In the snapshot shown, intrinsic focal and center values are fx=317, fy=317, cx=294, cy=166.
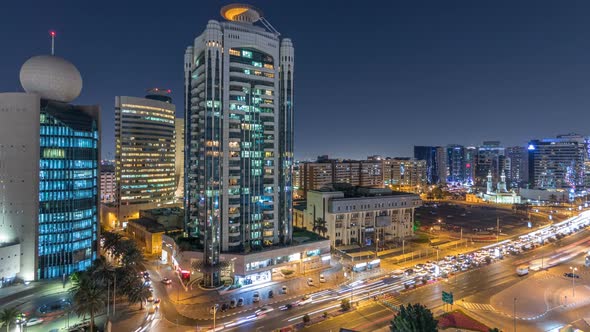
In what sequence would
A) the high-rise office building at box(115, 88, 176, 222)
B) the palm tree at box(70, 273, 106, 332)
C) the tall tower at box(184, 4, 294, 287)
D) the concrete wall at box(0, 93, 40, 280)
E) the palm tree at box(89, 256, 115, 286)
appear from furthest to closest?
the high-rise office building at box(115, 88, 176, 222), the tall tower at box(184, 4, 294, 287), the concrete wall at box(0, 93, 40, 280), the palm tree at box(89, 256, 115, 286), the palm tree at box(70, 273, 106, 332)

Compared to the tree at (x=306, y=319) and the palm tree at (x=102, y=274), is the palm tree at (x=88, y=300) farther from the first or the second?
the tree at (x=306, y=319)

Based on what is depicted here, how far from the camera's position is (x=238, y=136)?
79125 mm

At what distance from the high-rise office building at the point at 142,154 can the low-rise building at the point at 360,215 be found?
86232 mm

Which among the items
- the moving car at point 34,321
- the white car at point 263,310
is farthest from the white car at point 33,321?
the white car at point 263,310

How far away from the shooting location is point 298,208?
12500 cm

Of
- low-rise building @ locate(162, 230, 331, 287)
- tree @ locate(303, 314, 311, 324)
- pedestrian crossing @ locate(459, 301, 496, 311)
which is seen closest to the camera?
tree @ locate(303, 314, 311, 324)

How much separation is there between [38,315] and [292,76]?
7467cm

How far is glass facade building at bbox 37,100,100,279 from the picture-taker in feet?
241

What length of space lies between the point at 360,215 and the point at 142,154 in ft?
361

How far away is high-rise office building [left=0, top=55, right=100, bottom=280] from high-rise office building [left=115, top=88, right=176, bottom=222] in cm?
6911

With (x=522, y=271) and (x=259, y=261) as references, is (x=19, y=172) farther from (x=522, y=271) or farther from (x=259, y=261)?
(x=522, y=271)

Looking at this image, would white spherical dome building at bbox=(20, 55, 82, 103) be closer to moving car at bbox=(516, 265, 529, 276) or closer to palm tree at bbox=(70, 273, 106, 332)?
palm tree at bbox=(70, 273, 106, 332)

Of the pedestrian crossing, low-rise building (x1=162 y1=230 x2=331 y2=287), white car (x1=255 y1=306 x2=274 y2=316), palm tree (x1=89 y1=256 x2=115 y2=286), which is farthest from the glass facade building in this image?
the pedestrian crossing

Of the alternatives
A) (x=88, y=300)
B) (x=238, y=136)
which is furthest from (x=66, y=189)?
(x=238, y=136)
